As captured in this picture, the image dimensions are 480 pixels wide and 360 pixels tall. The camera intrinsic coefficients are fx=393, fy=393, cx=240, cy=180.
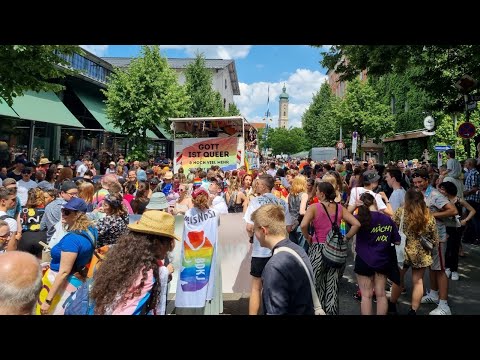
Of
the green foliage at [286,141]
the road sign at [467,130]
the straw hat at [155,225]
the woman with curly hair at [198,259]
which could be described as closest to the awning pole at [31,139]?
the woman with curly hair at [198,259]

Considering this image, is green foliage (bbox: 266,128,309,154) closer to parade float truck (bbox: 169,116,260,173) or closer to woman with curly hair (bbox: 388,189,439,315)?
parade float truck (bbox: 169,116,260,173)

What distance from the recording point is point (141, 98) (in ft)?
73.5

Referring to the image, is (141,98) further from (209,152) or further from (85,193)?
(85,193)

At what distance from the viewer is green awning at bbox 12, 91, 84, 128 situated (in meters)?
15.6

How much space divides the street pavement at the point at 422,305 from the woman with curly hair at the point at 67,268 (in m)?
2.55

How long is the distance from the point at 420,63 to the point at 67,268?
30.1ft

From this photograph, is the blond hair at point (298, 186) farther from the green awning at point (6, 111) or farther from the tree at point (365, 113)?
the tree at point (365, 113)

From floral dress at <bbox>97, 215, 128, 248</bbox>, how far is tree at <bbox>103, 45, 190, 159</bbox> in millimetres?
17529

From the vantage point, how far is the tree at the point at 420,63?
27.1 feet

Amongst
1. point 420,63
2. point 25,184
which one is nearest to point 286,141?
point 420,63
